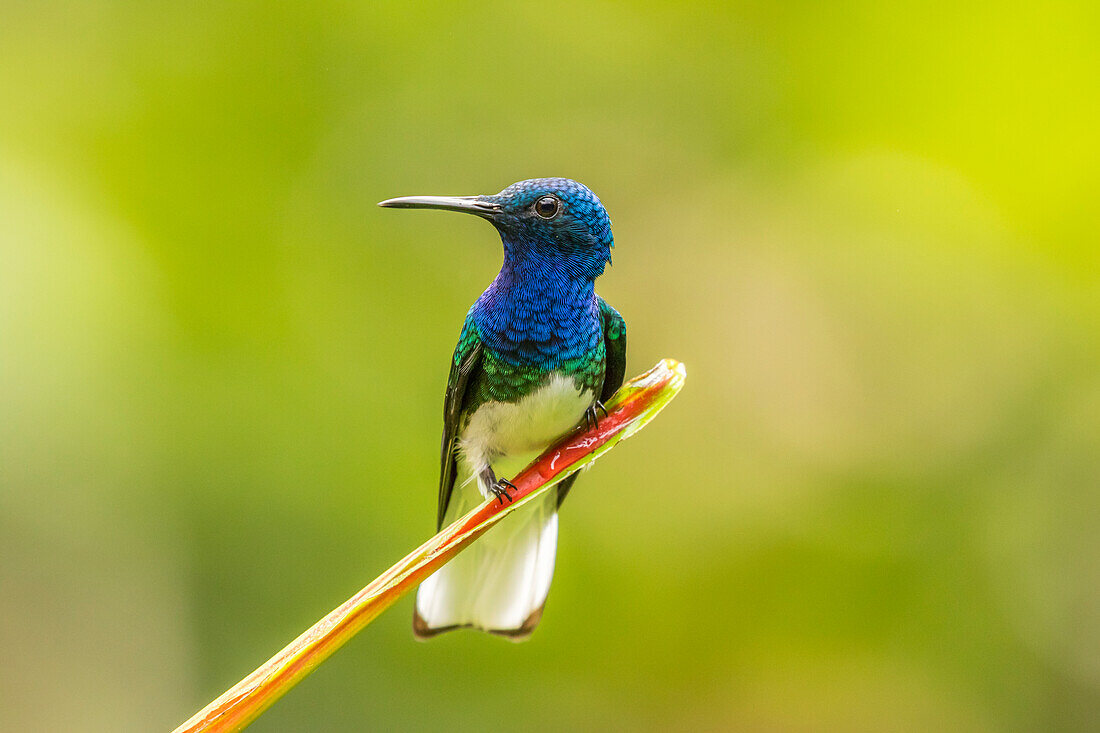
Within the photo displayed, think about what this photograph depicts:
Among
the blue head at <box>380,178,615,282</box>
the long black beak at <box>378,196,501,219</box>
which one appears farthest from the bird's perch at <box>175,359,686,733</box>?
the blue head at <box>380,178,615,282</box>

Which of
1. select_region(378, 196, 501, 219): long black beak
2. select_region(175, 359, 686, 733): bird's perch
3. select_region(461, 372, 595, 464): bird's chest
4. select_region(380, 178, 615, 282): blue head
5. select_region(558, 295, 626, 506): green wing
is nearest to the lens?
select_region(175, 359, 686, 733): bird's perch

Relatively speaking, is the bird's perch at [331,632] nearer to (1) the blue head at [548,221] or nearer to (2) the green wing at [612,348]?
(1) the blue head at [548,221]

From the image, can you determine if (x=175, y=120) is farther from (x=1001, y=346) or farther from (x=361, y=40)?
(x=1001, y=346)

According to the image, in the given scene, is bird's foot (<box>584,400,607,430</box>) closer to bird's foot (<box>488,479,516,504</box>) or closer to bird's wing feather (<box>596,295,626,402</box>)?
bird's wing feather (<box>596,295,626,402</box>)

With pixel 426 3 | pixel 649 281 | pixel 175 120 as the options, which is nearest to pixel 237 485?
pixel 175 120

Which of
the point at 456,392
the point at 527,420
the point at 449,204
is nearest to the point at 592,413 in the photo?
the point at 527,420

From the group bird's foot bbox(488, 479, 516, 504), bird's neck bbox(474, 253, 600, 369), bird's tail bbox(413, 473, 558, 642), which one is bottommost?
bird's tail bbox(413, 473, 558, 642)
